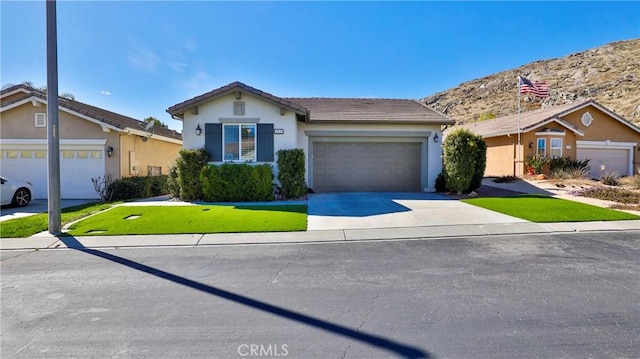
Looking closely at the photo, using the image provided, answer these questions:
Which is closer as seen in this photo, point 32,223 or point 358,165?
point 32,223

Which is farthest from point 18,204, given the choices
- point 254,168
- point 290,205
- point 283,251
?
point 283,251

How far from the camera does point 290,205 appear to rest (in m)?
11.3

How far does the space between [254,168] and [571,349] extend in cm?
1076

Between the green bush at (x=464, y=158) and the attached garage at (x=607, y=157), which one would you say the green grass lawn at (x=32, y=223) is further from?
the attached garage at (x=607, y=157)

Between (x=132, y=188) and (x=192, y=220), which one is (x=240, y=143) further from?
(x=192, y=220)

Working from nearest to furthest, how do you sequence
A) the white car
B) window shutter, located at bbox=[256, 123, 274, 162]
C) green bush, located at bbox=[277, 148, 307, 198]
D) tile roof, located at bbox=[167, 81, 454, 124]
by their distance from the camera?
the white car < green bush, located at bbox=[277, 148, 307, 198] < tile roof, located at bbox=[167, 81, 454, 124] < window shutter, located at bbox=[256, 123, 274, 162]

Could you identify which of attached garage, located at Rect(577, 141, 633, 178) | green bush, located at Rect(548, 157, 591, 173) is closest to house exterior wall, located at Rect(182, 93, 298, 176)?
green bush, located at Rect(548, 157, 591, 173)

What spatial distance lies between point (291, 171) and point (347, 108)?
18.8ft

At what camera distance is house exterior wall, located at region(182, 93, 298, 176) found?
1344 cm

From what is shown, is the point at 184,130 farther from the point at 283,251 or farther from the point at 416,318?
the point at 416,318

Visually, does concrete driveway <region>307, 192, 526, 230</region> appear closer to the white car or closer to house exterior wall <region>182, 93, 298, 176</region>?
house exterior wall <region>182, 93, 298, 176</region>

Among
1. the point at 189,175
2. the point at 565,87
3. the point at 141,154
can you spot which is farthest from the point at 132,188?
the point at 565,87

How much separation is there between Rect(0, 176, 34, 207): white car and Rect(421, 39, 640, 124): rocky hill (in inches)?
1756

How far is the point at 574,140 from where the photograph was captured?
2047cm
